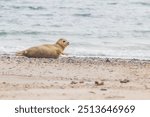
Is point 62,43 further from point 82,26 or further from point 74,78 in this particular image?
point 82,26

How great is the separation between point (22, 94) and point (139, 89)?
5.40 feet

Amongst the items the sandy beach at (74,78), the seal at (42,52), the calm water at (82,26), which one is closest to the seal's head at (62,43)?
the seal at (42,52)

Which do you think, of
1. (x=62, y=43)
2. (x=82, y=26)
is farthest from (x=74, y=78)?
(x=82, y=26)

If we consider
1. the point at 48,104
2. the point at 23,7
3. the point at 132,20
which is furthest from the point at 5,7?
the point at 48,104

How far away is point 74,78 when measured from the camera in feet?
30.6

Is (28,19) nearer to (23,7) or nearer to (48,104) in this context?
(23,7)

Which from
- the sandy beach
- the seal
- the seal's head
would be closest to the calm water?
the seal's head

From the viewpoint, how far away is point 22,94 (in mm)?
7609

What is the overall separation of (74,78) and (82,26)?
9026mm

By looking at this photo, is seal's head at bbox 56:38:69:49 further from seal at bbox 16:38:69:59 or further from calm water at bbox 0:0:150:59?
calm water at bbox 0:0:150:59

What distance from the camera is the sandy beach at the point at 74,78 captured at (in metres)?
7.68

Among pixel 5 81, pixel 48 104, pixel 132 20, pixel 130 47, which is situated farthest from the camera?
pixel 132 20

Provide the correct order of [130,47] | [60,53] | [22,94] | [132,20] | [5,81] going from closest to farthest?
[22,94] → [5,81] → [60,53] → [130,47] → [132,20]

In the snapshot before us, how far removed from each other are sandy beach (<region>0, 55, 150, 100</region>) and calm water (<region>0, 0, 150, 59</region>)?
6.15 ft
